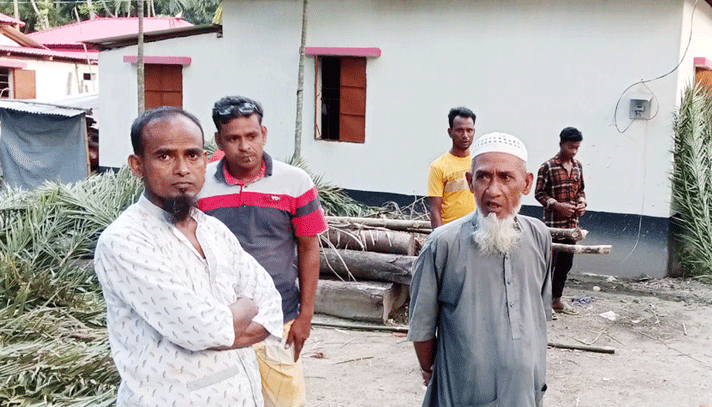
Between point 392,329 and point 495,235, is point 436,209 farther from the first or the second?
point 495,235

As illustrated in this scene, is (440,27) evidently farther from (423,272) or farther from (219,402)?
(219,402)

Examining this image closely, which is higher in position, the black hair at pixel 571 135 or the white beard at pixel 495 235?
the black hair at pixel 571 135

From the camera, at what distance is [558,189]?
686 centimetres

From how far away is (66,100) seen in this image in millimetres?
15133

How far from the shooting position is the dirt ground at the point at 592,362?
5.00m

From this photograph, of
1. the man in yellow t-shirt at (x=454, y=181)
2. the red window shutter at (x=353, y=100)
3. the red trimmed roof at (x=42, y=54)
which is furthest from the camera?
the red trimmed roof at (x=42, y=54)

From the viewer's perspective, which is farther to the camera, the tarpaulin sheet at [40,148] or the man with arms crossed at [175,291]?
the tarpaulin sheet at [40,148]

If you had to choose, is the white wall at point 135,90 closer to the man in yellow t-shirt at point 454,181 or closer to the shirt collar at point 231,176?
the man in yellow t-shirt at point 454,181

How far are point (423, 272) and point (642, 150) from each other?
7420mm

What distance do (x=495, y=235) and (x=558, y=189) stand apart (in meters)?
4.59

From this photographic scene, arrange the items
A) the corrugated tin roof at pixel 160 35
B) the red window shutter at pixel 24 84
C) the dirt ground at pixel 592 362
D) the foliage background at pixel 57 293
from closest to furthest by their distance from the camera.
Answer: the foliage background at pixel 57 293 → the dirt ground at pixel 592 362 → the corrugated tin roof at pixel 160 35 → the red window shutter at pixel 24 84

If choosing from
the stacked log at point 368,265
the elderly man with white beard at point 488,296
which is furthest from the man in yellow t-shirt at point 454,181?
the elderly man with white beard at point 488,296

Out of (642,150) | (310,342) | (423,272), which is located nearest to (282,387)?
(423,272)

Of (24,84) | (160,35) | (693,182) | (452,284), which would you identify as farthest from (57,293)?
(24,84)
